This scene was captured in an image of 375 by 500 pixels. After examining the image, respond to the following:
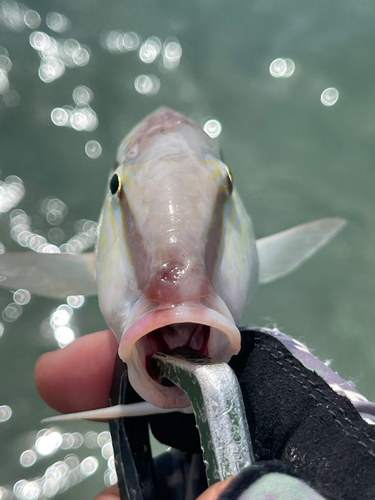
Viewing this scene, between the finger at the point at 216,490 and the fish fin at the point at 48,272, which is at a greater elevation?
the finger at the point at 216,490

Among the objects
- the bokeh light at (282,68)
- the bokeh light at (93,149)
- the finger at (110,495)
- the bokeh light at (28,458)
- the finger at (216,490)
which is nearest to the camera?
the finger at (216,490)

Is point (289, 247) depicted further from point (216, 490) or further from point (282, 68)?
point (282, 68)

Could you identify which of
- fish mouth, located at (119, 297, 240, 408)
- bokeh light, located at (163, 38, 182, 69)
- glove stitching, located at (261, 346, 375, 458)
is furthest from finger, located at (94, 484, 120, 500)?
bokeh light, located at (163, 38, 182, 69)

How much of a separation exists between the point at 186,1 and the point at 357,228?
7.01ft

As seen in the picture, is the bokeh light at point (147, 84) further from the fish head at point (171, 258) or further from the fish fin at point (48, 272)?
the fish head at point (171, 258)

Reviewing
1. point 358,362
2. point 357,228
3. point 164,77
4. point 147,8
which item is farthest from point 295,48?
point 358,362

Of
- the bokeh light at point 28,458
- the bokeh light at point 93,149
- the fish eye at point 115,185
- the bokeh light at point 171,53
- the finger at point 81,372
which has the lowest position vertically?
the bokeh light at point 28,458

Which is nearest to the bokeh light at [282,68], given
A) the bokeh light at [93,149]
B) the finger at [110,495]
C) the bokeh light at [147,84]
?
the bokeh light at [147,84]

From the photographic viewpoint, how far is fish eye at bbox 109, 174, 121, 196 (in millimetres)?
1102

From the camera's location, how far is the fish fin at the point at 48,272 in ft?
5.01

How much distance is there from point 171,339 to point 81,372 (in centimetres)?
71

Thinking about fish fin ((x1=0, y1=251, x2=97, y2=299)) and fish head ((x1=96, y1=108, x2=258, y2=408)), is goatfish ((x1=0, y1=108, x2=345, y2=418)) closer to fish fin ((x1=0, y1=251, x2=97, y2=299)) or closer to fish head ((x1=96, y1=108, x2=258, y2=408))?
fish head ((x1=96, y1=108, x2=258, y2=408))

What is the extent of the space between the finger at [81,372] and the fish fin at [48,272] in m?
0.18

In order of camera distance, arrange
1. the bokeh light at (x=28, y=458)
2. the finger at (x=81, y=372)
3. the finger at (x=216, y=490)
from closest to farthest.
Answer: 1. the finger at (x=216, y=490)
2. the finger at (x=81, y=372)
3. the bokeh light at (x=28, y=458)
